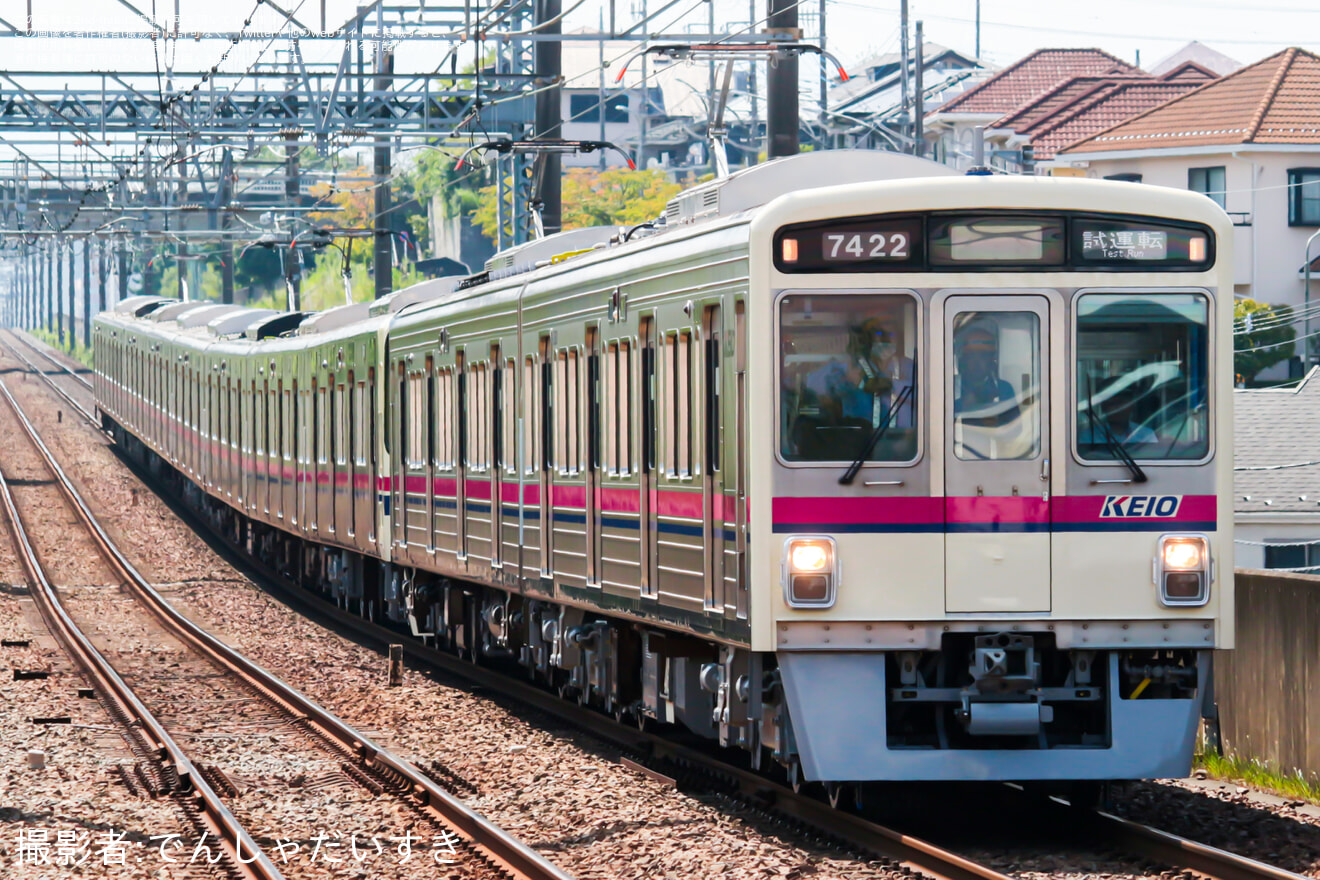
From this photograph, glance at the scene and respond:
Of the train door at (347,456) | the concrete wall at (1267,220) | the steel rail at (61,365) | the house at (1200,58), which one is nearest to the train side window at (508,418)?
the train door at (347,456)

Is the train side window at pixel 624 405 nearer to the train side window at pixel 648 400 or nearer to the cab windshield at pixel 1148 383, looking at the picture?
the train side window at pixel 648 400

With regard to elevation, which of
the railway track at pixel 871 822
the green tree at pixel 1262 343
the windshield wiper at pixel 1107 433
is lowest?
the railway track at pixel 871 822

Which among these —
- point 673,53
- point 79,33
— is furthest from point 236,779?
point 79,33

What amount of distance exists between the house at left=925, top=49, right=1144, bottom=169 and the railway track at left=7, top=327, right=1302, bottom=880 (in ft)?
139

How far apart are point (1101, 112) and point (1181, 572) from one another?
4555 cm

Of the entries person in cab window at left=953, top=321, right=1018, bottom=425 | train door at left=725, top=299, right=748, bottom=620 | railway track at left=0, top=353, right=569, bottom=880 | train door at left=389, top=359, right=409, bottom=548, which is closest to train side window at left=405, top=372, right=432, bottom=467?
train door at left=389, top=359, right=409, bottom=548

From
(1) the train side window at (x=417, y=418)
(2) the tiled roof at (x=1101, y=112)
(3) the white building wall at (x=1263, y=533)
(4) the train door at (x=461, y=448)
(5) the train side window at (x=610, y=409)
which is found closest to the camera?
(5) the train side window at (x=610, y=409)

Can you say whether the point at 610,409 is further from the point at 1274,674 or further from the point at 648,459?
the point at 1274,674

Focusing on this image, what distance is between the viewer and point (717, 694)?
10.1 metres

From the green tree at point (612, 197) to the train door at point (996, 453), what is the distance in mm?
57858

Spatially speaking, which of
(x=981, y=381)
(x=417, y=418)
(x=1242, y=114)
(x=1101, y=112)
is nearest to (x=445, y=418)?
(x=417, y=418)

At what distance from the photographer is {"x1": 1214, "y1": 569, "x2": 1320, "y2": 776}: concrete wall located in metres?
10.1

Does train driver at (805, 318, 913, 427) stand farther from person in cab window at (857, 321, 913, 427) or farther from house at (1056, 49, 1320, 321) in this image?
house at (1056, 49, 1320, 321)

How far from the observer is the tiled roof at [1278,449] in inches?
838
